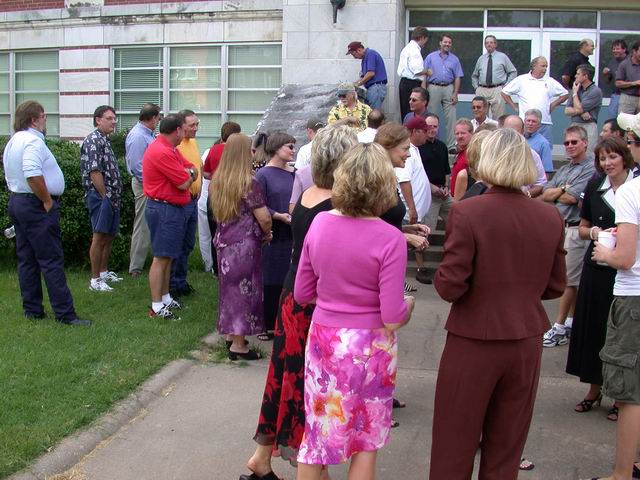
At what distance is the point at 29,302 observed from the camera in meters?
6.84

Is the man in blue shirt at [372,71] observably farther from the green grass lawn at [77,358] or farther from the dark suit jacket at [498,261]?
the dark suit jacket at [498,261]

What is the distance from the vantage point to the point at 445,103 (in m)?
12.9

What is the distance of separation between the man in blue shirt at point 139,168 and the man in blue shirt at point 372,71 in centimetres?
501

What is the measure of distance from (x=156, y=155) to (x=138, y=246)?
2.27 meters

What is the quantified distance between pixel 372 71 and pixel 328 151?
920cm

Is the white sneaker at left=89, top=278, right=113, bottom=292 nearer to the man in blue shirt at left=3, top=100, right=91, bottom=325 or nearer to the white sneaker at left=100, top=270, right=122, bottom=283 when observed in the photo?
the white sneaker at left=100, top=270, right=122, bottom=283

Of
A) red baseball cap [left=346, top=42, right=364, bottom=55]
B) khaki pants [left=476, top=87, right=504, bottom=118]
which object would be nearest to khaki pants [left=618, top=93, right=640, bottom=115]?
khaki pants [left=476, top=87, right=504, bottom=118]

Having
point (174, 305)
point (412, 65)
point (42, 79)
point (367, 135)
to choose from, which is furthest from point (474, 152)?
point (42, 79)

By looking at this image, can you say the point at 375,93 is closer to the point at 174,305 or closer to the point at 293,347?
the point at 174,305

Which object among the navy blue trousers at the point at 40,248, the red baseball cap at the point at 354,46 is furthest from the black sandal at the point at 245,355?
the red baseball cap at the point at 354,46

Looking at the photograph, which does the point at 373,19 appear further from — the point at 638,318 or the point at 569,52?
the point at 638,318

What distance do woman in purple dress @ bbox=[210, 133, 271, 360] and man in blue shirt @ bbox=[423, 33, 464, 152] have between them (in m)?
7.37

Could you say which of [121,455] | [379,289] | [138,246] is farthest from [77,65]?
[379,289]

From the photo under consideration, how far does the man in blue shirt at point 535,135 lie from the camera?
7852 millimetres
